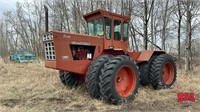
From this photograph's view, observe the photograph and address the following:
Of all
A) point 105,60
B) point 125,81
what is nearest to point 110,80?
point 105,60

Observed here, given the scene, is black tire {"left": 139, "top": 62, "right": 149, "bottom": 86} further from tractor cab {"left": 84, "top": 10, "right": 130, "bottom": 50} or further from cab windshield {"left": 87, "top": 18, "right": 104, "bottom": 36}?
cab windshield {"left": 87, "top": 18, "right": 104, "bottom": 36}

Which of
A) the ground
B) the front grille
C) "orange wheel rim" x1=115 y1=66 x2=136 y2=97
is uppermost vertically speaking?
the front grille

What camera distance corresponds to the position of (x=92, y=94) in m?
6.19

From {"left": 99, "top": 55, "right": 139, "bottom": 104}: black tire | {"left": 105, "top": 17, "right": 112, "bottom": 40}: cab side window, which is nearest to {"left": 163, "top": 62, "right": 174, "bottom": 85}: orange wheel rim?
{"left": 105, "top": 17, "right": 112, "bottom": 40}: cab side window

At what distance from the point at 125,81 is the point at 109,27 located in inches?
70.3

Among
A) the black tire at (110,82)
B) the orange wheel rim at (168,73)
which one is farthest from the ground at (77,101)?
the orange wheel rim at (168,73)

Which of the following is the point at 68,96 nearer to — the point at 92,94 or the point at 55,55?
the point at 92,94

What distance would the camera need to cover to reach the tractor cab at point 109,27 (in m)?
7.07

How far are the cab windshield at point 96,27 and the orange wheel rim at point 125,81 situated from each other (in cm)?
138

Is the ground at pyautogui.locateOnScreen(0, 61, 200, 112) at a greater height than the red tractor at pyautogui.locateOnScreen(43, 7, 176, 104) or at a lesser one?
lesser

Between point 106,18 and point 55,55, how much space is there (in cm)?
219

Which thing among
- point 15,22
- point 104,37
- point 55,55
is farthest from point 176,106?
point 15,22

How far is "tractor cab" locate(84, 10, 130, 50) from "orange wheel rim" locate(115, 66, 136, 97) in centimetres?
92

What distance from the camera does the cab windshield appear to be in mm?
7125
